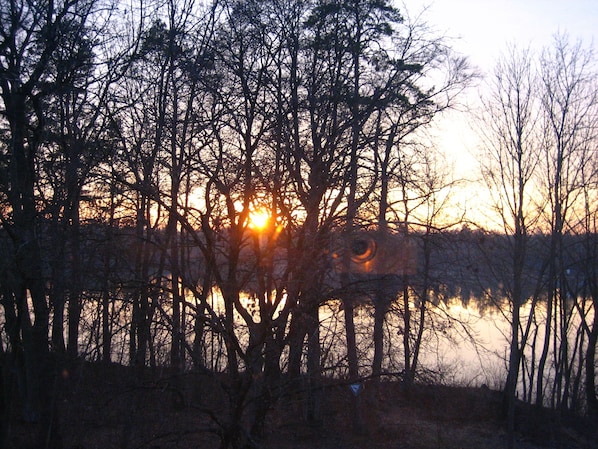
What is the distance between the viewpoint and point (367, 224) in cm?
1050

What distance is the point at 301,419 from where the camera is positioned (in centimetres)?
1545

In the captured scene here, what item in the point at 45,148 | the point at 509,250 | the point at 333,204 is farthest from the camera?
the point at 509,250

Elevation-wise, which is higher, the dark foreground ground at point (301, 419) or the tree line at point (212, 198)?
the tree line at point (212, 198)

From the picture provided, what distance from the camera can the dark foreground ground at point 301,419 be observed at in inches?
371

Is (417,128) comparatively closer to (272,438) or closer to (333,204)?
(333,204)

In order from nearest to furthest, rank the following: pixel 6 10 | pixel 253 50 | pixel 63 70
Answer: pixel 6 10, pixel 63 70, pixel 253 50

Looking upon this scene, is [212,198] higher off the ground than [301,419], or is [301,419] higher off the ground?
[212,198]

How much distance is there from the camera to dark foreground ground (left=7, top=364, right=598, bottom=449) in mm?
9422

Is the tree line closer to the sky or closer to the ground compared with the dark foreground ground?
closer to the sky

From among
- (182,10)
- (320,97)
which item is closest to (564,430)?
(320,97)

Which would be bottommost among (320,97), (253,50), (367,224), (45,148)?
(367,224)

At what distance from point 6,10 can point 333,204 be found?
6436mm

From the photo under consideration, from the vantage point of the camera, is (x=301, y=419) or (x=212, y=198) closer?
(x=212, y=198)

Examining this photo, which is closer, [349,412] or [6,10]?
[6,10]
